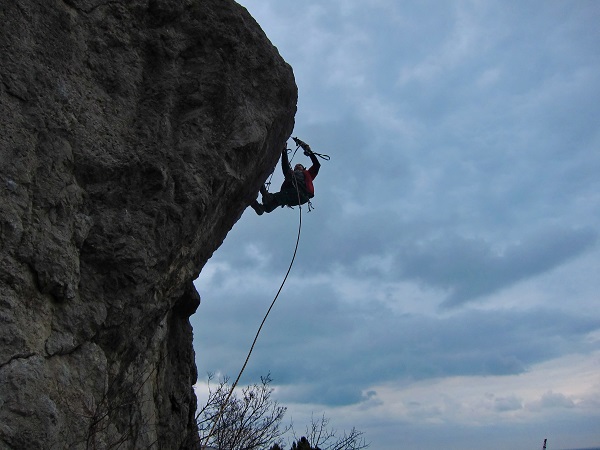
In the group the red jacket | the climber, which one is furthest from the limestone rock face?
the climber

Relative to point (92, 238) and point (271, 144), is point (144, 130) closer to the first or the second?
point (92, 238)

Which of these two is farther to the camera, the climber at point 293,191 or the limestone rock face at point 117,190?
the climber at point 293,191

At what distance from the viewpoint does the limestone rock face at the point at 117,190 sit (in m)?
5.29

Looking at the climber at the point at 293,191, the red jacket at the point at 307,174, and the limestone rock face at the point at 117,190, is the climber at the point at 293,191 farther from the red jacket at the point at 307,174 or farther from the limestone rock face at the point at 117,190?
the limestone rock face at the point at 117,190

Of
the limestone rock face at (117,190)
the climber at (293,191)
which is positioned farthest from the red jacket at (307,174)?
the limestone rock face at (117,190)

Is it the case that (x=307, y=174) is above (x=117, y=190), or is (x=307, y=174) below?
above

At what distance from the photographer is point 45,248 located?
550 centimetres

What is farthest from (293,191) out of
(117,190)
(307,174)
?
(117,190)

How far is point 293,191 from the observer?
11406 millimetres

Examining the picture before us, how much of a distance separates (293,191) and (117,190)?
5236 mm

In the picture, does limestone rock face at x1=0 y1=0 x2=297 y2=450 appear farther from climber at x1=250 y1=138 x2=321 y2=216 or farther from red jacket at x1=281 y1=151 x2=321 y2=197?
climber at x1=250 y1=138 x2=321 y2=216

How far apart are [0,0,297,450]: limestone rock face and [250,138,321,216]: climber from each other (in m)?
2.57

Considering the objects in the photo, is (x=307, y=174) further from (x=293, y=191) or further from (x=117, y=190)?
(x=117, y=190)

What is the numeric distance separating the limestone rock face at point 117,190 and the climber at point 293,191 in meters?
2.57
